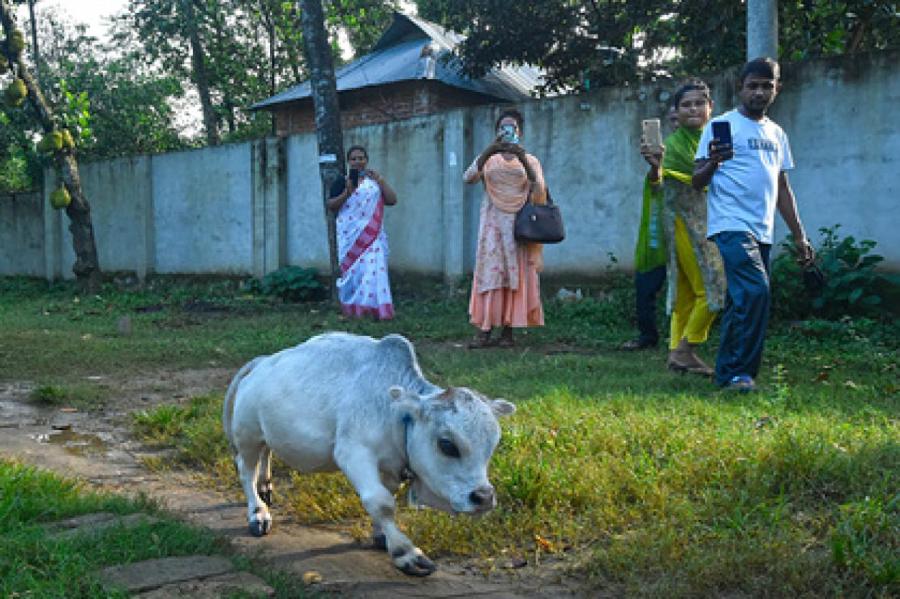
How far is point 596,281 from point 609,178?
122 centimetres

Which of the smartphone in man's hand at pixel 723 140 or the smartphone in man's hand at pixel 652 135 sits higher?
the smartphone in man's hand at pixel 652 135

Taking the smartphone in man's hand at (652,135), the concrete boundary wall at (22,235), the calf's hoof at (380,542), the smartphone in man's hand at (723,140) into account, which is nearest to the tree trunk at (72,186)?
the concrete boundary wall at (22,235)

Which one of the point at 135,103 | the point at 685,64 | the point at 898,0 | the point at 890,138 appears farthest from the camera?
the point at 135,103

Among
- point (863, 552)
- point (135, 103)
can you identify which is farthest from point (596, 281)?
point (135, 103)

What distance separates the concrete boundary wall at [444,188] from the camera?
7922 mm

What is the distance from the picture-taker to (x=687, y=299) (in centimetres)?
570

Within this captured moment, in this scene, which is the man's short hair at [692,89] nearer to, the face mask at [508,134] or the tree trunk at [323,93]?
the face mask at [508,134]

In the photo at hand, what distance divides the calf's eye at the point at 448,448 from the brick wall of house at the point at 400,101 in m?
14.2

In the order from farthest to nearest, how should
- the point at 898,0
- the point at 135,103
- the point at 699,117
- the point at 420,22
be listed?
the point at 135,103 < the point at 420,22 < the point at 898,0 < the point at 699,117

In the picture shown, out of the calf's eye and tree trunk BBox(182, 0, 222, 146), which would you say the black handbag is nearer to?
the calf's eye

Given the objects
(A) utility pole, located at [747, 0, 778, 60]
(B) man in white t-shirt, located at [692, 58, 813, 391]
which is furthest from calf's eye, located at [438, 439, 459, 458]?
(A) utility pole, located at [747, 0, 778, 60]

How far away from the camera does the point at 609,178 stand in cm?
967

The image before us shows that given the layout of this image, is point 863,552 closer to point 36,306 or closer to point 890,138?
point 890,138

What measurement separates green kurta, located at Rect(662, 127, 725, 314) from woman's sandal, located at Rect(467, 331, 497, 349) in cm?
201
